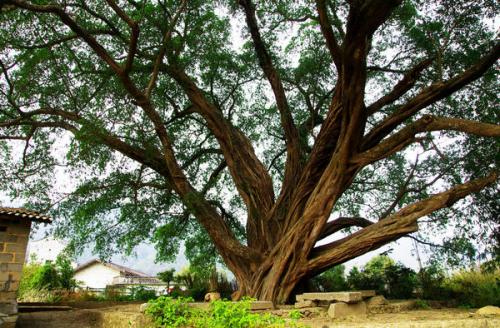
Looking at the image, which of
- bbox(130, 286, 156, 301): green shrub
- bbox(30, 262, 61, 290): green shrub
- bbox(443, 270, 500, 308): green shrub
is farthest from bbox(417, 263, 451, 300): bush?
bbox(30, 262, 61, 290): green shrub

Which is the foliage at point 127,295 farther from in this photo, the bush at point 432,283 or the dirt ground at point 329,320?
the bush at point 432,283

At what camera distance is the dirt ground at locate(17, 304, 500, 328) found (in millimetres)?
4875

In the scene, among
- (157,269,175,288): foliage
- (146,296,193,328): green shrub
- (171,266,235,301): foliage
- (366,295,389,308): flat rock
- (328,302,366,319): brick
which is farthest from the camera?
(157,269,175,288): foliage

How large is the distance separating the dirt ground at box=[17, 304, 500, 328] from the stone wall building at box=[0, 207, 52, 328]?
642mm

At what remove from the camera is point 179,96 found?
456 inches

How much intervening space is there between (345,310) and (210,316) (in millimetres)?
2354

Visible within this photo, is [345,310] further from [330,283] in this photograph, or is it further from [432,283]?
[330,283]

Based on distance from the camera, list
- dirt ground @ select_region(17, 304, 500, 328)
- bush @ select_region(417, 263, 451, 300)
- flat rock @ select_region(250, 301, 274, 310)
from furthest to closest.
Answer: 1. bush @ select_region(417, 263, 451, 300)
2. flat rock @ select_region(250, 301, 274, 310)
3. dirt ground @ select_region(17, 304, 500, 328)

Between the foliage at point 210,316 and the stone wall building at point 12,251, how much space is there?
3.17 metres

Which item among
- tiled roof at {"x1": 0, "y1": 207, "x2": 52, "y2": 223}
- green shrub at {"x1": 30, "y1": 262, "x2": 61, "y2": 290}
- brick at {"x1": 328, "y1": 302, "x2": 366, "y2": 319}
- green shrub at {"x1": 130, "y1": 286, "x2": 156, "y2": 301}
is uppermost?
tiled roof at {"x1": 0, "y1": 207, "x2": 52, "y2": 223}

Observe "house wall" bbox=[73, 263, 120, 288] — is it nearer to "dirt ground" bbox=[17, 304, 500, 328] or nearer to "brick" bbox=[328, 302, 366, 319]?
"dirt ground" bbox=[17, 304, 500, 328]

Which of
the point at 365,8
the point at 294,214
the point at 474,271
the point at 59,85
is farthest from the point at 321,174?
the point at 59,85

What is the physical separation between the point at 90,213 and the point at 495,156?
10004 mm

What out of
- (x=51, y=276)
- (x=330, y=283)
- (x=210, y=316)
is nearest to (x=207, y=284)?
(x=330, y=283)
